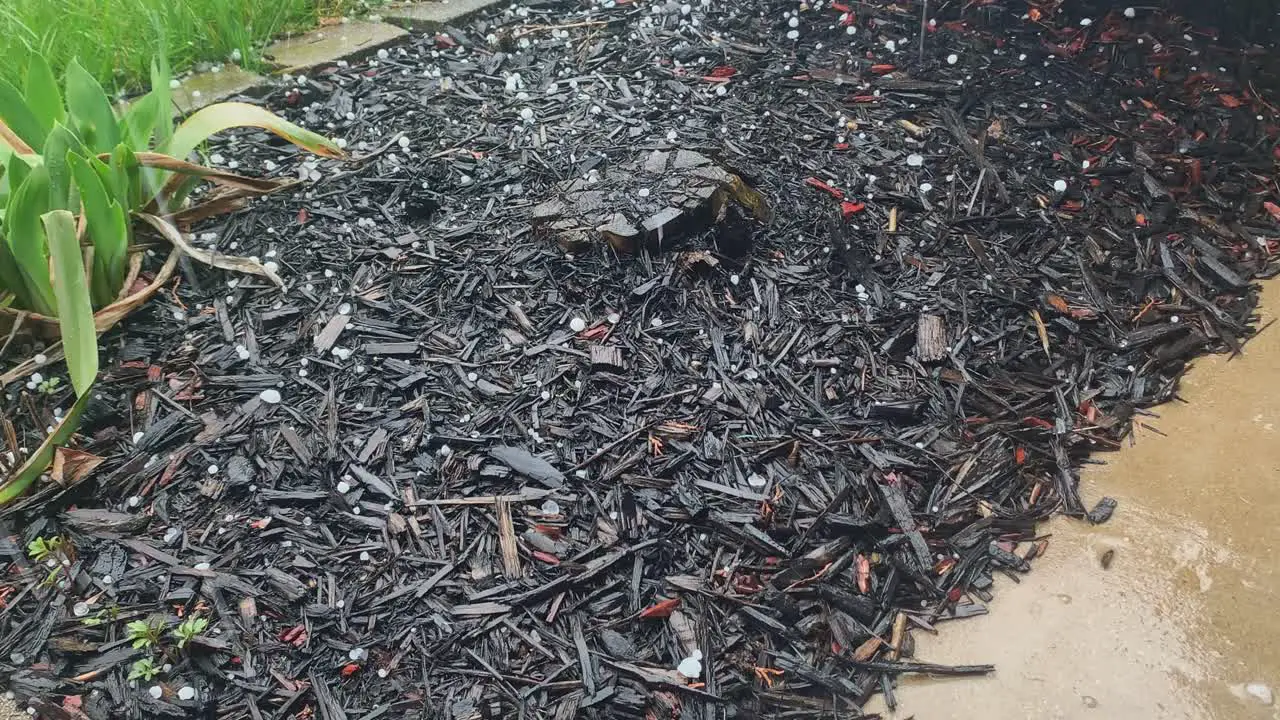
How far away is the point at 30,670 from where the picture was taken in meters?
1.71

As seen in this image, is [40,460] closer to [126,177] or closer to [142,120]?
[126,177]

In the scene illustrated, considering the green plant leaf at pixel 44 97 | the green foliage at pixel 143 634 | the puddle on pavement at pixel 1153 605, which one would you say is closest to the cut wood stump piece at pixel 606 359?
the puddle on pavement at pixel 1153 605

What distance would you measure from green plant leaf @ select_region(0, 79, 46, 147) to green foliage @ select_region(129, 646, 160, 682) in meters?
1.66

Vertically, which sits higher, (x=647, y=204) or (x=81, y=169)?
(x=81, y=169)

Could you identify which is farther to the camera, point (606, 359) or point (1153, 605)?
point (606, 359)

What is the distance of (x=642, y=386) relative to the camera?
2.27m

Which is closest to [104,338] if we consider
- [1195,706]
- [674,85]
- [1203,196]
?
[674,85]

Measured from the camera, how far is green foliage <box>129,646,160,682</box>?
5.55 ft

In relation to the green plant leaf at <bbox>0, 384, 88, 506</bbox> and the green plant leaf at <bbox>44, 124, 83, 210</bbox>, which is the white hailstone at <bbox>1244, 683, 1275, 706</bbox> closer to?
the green plant leaf at <bbox>0, 384, 88, 506</bbox>

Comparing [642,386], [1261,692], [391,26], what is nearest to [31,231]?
[642,386]

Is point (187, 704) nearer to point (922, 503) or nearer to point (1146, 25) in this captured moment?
point (922, 503)

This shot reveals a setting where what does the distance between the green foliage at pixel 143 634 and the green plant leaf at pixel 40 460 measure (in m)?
0.49

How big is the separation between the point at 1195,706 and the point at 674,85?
2749 mm

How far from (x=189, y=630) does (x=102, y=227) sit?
122cm
